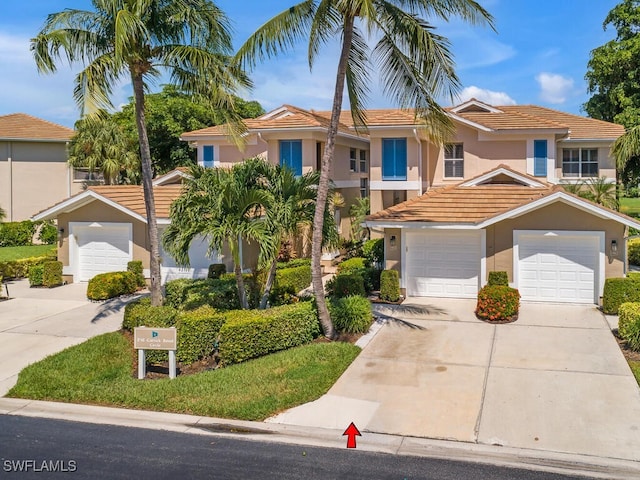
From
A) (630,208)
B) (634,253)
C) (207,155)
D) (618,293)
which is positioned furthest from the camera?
(630,208)

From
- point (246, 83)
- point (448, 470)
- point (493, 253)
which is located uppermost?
point (246, 83)

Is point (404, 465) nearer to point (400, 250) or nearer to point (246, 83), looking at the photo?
point (246, 83)

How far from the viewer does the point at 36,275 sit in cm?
2180

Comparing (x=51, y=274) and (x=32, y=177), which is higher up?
(x=32, y=177)

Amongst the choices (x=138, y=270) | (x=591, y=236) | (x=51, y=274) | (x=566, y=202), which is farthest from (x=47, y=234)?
(x=591, y=236)

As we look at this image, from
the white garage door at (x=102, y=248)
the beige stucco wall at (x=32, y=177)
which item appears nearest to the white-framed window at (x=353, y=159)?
the white garage door at (x=102, y=248)

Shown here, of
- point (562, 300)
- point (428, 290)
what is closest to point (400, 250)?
point (428, 290)

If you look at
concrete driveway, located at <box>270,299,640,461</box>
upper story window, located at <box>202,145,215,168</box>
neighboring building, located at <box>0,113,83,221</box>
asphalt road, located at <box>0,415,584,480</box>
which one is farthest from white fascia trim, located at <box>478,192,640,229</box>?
neighboring building, located at <box>0,113,83,221</box>

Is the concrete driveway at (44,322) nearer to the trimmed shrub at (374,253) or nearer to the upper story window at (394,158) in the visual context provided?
the trimmed shrub at (374,253)

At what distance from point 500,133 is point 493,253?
837 centimetres

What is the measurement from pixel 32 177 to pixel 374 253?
75.8ft

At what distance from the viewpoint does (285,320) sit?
44.7ft

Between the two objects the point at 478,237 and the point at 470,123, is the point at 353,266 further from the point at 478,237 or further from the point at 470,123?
the point at 470,123

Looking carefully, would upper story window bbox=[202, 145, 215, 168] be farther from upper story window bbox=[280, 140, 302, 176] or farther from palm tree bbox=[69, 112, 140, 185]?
palm tree bbox=[69, 112, 140, 185]
